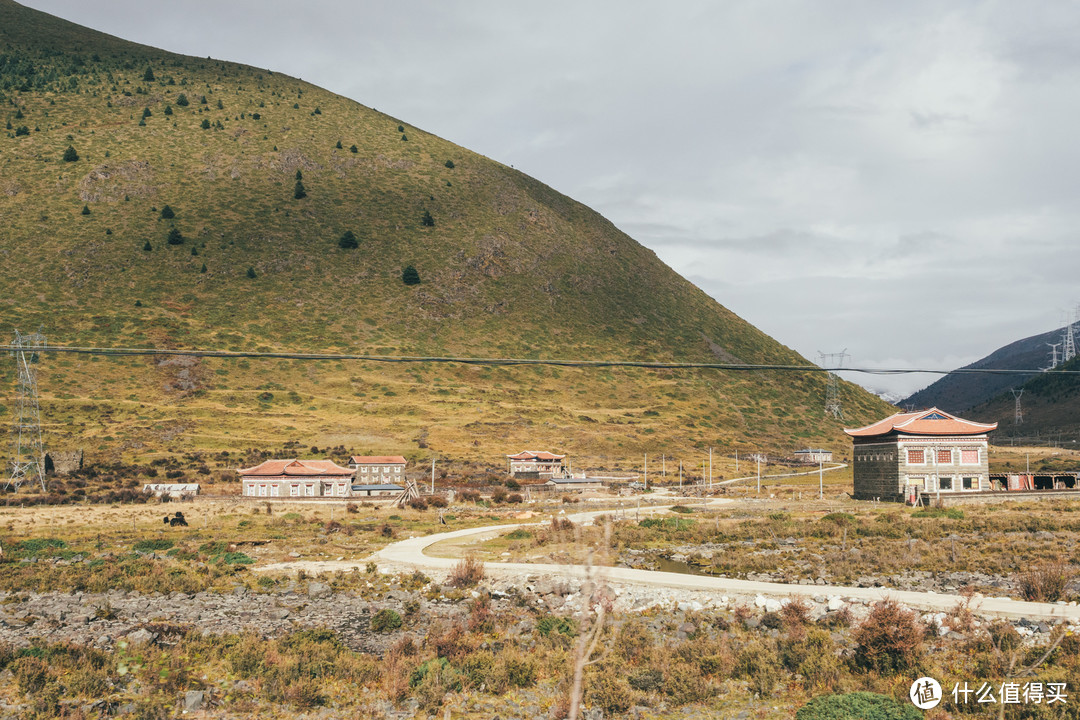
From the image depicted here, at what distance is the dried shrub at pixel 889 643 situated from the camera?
63.7 feet

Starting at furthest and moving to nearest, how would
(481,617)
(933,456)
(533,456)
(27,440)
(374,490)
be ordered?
1. (533,456)
2. (27,440)
3. (374,490)
4. (933,456)
5. (481,617)

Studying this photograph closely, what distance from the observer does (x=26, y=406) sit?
288 ft

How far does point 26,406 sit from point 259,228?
5744 centimetres

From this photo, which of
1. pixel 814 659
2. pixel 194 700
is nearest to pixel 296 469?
pixel 194 700

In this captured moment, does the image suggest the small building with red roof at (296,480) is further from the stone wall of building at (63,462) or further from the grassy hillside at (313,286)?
the stone wall of building at (63,462)

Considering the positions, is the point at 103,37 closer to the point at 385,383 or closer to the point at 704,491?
the point at 385,383

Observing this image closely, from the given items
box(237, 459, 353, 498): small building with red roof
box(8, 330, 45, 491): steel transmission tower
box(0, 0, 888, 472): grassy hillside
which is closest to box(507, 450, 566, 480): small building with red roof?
box(0, 0, 888, 472): grassy hillside

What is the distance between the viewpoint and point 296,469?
2928 inches

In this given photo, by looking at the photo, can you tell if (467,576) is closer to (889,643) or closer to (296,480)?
(889,643)

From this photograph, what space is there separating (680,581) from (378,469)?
5695 centimetres

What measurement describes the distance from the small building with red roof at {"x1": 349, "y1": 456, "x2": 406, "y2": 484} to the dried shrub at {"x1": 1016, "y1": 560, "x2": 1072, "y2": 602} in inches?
2441

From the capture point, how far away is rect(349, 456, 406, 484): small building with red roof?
81.2m

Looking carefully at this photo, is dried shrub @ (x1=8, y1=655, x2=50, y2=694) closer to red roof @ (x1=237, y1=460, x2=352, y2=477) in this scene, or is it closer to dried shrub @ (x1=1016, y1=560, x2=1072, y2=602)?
dried shrub @ (x1=1016, y1=560, x2=1072, y2=602)

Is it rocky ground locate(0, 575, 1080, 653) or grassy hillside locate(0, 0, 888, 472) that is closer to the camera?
rocky ground locate(0, 575, 1080, 653)
